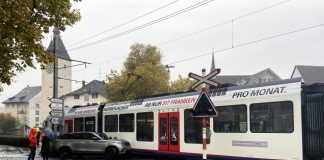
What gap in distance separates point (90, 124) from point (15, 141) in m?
14.7

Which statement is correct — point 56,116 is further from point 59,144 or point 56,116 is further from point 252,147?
point 252,147

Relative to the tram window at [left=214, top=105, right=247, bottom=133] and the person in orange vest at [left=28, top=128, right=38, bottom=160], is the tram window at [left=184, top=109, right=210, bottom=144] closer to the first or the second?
the tram window at [left=214, top=105, right=247, bottom=133]

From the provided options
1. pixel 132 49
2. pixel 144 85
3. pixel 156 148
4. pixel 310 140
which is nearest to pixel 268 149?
pixel 310 140

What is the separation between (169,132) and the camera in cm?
1900

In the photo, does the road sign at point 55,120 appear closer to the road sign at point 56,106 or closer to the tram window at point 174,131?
the road sign at point 56,106

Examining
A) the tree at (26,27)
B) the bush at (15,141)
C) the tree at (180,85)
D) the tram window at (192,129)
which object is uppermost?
the tree at (180,85)

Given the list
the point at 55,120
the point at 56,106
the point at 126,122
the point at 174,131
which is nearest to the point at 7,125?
the point at 55,120

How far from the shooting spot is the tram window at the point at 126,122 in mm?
21891

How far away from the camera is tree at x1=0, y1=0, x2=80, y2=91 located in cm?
1343

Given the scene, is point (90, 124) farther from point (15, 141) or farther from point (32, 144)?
point (15, 141)

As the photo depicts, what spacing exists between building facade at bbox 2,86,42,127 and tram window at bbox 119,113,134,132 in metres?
104

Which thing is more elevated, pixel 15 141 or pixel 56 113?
pixel 56 113

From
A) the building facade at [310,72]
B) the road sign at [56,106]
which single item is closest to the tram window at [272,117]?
the road sign at [56,106]

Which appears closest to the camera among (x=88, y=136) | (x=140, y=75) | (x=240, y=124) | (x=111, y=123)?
(x=240, y=124)
